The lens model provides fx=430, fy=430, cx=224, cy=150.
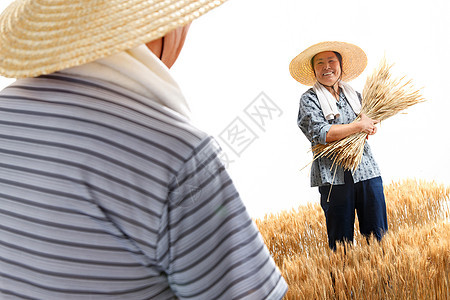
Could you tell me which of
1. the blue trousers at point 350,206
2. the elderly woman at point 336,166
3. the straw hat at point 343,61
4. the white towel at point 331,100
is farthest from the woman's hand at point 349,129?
the straw hat at point 343,61

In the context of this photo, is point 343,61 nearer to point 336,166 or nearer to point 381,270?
point 336,166

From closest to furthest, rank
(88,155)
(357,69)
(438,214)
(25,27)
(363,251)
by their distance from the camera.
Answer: (88,155) < (25,27) < (363,251) < (357,69) < (438,214)

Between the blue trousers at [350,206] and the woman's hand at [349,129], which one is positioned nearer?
the woman's hand at [349,129]

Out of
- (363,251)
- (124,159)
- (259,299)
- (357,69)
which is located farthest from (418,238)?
(124,159)

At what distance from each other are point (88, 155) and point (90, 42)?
16 cm

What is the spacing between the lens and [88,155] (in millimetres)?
612

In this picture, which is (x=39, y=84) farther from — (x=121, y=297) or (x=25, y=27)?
(x=121, y=297)

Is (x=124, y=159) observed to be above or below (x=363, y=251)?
above

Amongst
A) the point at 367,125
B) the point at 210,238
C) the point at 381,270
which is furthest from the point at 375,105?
the point at 210,238

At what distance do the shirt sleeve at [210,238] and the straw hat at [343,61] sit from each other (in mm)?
2042

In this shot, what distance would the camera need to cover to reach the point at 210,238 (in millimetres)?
620

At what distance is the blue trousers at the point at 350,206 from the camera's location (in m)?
2.51

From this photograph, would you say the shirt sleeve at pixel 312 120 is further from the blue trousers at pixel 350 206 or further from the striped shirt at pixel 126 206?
the striped shirt at pixel 126 206

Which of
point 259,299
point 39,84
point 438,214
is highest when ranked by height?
point 39,84
